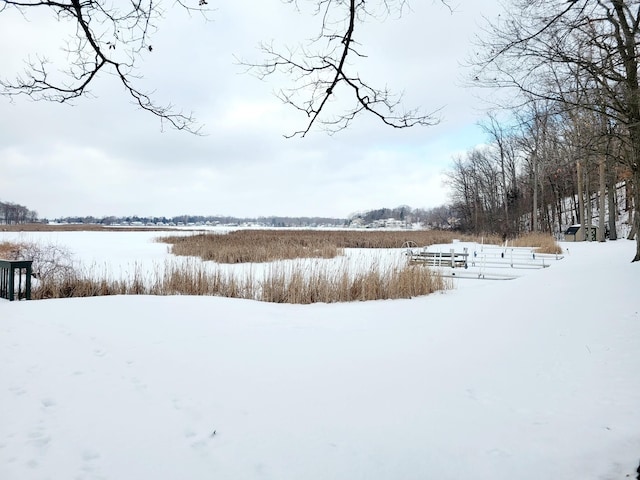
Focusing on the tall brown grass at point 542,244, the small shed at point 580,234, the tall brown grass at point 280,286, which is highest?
the small shed at point 580,234

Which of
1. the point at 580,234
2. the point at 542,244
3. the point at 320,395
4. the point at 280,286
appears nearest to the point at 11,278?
the point at 280,286

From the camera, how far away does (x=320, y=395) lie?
285 centimetres

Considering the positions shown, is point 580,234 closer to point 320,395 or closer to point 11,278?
point 320,395

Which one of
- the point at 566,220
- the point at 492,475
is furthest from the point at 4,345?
the point at 566,220

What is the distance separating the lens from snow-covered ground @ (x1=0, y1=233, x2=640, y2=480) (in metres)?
1.99

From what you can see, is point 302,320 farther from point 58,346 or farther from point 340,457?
point 340,457

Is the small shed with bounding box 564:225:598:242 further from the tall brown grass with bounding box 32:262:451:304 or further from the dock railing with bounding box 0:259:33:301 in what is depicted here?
the dock railing with bounding box 0:259:33:301

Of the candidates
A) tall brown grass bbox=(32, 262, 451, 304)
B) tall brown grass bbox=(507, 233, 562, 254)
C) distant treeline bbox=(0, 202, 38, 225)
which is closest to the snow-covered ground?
tall brown grass bbox=(32, 262, 451, 304)

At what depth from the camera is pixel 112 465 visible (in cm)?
196

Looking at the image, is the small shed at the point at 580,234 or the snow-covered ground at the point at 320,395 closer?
the snow-covered ground at the point at 320,395

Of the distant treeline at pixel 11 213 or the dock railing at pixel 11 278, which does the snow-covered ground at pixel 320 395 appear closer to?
the dock railing at pixel 11 278

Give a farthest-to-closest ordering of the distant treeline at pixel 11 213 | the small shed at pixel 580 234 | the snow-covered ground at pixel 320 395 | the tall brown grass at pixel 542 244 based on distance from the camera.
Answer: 1. the distant treeline at pixel 11 213
2. the small shed at pixel 580 234
3. the tall brown grass at pixel 542 244
4. the snow-covered ground at pixel 320 395

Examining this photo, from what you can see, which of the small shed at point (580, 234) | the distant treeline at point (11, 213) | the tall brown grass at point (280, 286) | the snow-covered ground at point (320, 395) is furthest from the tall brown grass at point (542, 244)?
the distant treeline at point (11, 213)

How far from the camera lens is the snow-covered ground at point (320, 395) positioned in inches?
78.5
